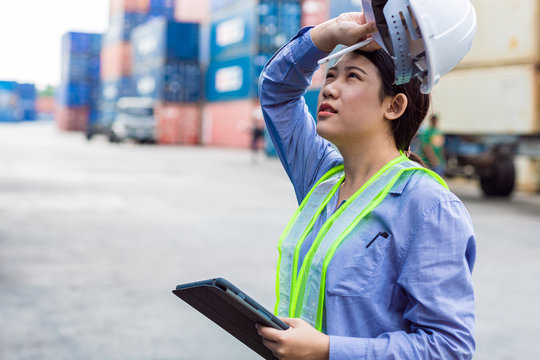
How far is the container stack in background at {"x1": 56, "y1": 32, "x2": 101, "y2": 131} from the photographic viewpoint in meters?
62.1

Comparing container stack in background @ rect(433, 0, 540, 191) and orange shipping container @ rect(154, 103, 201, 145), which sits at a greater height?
container stack in background @ rect(433, 0, 540, 191)

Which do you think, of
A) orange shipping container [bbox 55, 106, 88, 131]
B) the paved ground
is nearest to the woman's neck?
the paved ground

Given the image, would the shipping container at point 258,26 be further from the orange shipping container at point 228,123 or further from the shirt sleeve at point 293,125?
the shirt sleeve at point 293,125

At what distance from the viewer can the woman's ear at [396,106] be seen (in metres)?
1.47

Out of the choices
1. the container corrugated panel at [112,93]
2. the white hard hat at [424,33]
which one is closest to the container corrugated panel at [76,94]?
the container corrugated panel at [112,93]

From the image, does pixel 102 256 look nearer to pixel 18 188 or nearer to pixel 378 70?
pixel 378 70

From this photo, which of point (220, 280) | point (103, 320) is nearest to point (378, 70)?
point (220, 280)

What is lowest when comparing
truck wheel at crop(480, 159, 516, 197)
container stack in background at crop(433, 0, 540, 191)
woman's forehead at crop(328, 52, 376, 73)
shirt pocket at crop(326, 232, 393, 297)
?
truck wheel at crop(480, 159, 516, 197)

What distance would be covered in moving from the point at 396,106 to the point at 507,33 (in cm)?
1105

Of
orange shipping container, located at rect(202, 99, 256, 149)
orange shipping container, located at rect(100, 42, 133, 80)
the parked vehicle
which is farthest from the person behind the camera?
orange shipping container, located at rect(100, 42, 133, 80)

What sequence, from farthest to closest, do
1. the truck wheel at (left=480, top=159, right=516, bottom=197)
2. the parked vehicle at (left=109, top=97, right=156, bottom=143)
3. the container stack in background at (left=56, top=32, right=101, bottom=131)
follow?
the container stack in background at (left=56, top=32, right=101, bottom=131) < the parked vehicle at (left=109, top=97, right=156, bottom=143) < the truck wheel at (left=480, top=159, right=516, bottom=197)

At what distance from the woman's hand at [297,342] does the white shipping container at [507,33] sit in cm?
1109

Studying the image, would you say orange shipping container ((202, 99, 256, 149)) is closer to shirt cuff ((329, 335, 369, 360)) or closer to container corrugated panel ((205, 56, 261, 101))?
container corrugated panel ((205, 56, 261, 101))

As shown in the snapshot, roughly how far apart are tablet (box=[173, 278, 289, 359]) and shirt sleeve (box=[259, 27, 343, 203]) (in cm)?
47
